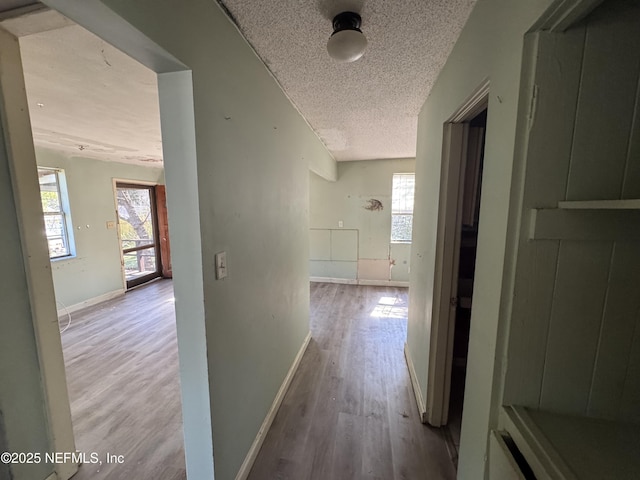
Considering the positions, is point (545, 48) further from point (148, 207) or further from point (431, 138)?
point (148, 207)

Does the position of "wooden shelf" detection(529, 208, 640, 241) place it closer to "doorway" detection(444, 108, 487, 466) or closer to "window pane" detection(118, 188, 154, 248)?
"doorway" detection(444, 108, 487, 466)

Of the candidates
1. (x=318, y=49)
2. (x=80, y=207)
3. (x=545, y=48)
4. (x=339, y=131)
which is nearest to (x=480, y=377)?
(x=545, y=48)

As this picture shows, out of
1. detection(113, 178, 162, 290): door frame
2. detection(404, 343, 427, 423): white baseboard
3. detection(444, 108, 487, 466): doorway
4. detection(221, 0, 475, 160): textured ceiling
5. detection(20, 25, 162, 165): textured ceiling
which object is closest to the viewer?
detection(221, 0, 475, 160): textured ceiling

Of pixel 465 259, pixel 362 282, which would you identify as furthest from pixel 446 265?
pixel 362 282

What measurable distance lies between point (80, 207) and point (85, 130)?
6.01 ft

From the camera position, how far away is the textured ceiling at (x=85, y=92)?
4.31 ft

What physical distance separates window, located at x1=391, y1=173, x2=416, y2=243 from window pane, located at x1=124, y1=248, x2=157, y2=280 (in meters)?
4.97

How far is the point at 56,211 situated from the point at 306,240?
147 inches

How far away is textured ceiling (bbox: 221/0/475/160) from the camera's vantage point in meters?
1.11

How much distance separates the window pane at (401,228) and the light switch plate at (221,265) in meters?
4.10

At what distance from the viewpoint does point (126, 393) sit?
2.14m

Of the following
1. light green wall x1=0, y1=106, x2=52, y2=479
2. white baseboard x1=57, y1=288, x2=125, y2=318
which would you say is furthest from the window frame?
light green wall x1=0, y1=106, x2=52, y2=479

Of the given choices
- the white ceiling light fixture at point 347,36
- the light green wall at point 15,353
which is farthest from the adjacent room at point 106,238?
the white ceiling light fixture at point 347,36

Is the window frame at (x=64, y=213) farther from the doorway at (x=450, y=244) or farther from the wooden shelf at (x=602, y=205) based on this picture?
the wooden shelf at (x=602, y=205)
